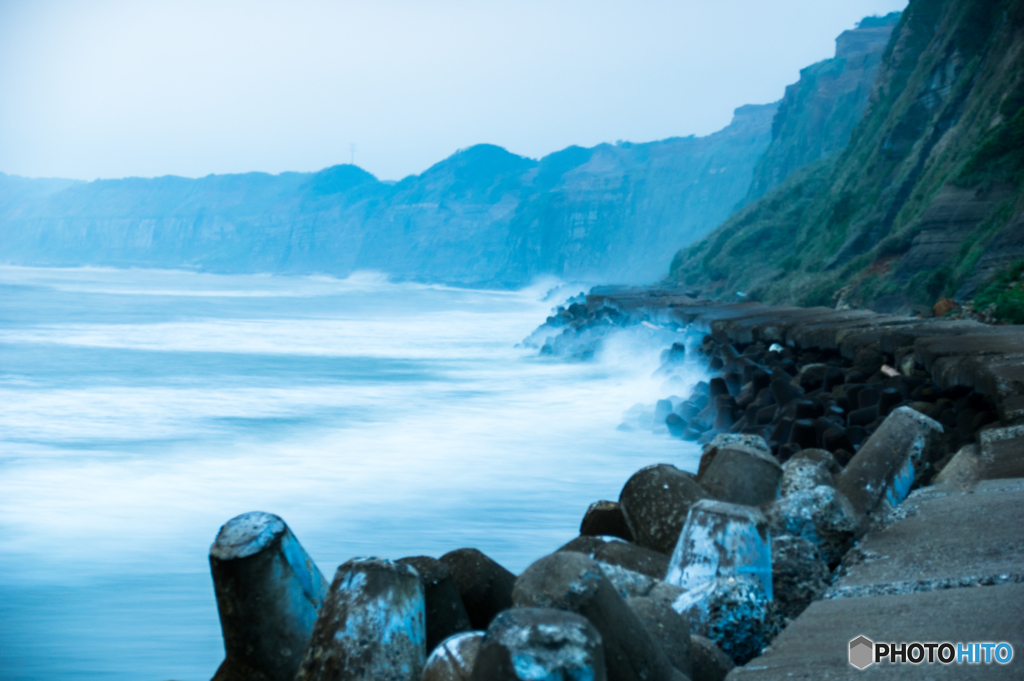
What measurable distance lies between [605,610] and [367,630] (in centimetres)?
58

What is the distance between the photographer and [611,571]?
2602mm

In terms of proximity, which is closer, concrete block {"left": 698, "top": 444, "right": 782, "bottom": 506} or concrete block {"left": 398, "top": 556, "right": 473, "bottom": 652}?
concrete block {"left": 398, "top": 556, "right": 473, "bottom": 652}

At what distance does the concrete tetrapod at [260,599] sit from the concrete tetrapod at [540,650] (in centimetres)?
91

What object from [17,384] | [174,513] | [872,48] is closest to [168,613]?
[174,513]

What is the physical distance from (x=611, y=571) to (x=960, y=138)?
1859 centimetres

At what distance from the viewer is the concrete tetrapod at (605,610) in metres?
1.98

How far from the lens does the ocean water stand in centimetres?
453

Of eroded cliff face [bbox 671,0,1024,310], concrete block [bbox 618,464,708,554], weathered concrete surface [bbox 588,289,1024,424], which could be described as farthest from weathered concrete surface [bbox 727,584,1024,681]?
eroded cliff face [bbox 671,0,1024,310]

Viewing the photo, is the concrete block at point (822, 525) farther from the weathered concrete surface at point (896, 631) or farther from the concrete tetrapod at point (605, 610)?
the concrete tetrapod at point (605, 610)

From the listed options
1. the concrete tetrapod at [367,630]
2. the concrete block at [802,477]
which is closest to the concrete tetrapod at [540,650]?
the concrete tetrapod at [367,630]

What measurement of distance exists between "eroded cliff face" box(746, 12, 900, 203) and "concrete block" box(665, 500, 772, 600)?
45584mm

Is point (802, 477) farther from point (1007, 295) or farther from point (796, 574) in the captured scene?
point (1007, 295)

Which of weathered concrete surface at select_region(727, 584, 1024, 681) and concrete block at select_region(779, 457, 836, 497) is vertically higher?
concrete block at select_region(779, 457, 836, 497)

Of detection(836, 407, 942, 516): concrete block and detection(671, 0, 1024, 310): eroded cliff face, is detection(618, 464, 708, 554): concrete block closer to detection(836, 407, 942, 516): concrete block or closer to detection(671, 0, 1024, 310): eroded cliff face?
detection(836, 407, 942, 516): concrete block
